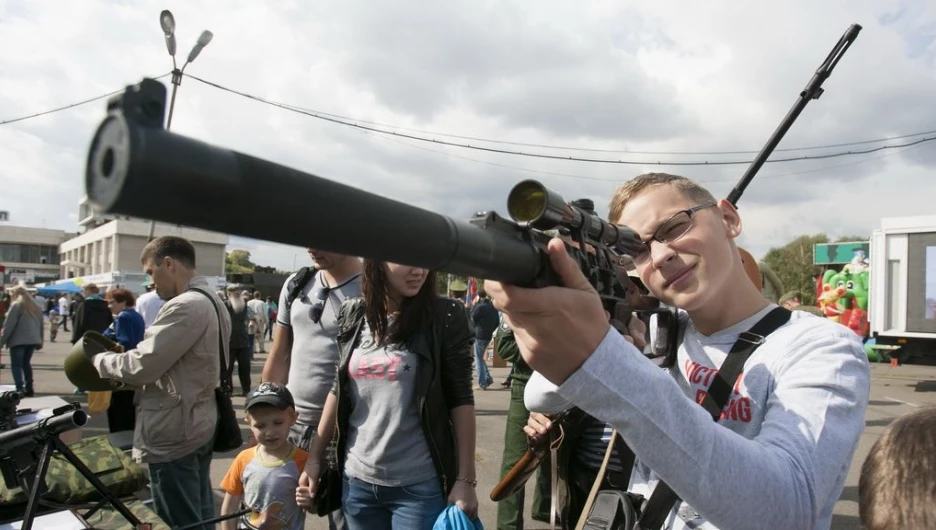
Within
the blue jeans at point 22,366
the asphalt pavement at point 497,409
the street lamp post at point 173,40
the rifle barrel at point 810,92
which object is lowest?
the asphalt pavement at point 497,409

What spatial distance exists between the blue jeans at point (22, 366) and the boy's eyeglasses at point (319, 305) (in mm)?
9247

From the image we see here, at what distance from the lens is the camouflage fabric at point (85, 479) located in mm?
3314

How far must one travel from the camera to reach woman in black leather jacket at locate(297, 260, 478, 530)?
2.64 m

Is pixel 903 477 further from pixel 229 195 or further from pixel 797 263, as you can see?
pixel 797 263

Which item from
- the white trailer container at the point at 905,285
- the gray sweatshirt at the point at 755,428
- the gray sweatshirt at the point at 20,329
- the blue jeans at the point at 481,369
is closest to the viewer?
the gray sweatshirt at the point at 755,428

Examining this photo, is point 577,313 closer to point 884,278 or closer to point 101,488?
point 101,488

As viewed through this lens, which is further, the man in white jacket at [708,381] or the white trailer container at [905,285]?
the white trailer container at [905,285]

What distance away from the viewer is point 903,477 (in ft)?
3.65

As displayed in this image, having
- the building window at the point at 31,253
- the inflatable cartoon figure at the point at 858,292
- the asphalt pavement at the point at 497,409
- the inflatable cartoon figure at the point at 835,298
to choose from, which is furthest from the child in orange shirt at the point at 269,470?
the building window at the point at 31,253

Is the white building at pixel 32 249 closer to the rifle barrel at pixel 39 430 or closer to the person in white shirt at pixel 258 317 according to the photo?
the person in white shirt at pixel 258 317

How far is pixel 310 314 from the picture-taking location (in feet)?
11.0

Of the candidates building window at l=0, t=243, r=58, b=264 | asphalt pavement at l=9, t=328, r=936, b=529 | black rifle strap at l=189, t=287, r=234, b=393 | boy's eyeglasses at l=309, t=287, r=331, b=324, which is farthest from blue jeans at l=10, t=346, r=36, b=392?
building window at l=0, t=243, r=58, b=264

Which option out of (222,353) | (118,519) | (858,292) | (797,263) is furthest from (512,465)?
(797,263)

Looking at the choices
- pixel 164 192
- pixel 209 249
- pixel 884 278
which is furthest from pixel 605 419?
pixel 209 249
